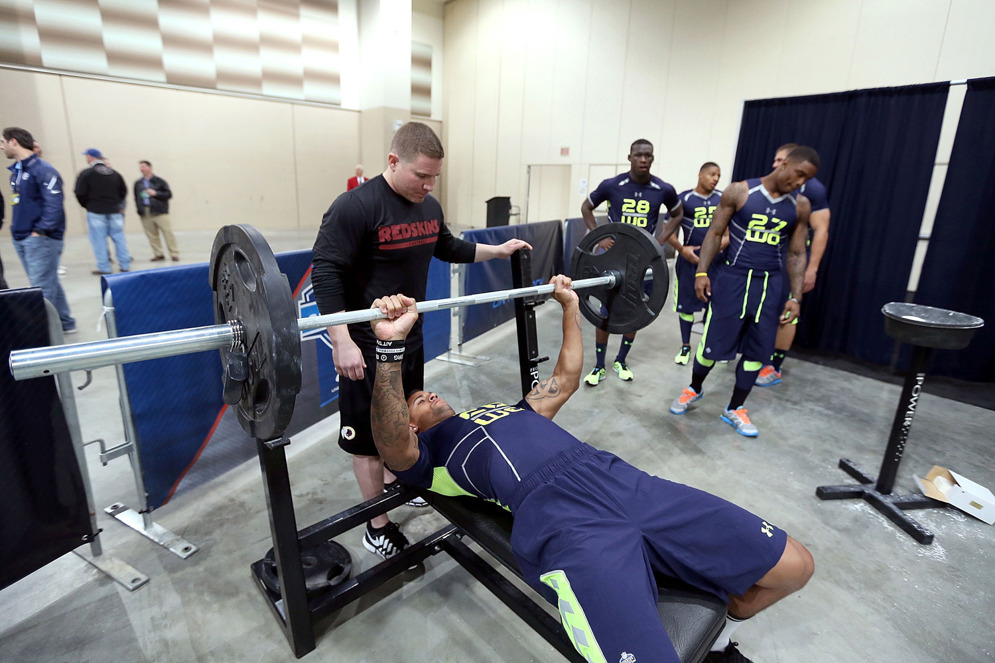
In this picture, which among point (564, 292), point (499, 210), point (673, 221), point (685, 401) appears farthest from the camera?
point (499, 210)

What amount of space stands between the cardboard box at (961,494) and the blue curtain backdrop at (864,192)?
235 centimetres

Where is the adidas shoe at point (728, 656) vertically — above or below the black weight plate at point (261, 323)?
below

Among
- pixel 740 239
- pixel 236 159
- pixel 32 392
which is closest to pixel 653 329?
pixel 740 239

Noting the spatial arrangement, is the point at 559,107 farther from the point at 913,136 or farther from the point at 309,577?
the point at 309,577

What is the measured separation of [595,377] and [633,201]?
4.55 feet

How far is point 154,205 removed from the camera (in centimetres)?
704

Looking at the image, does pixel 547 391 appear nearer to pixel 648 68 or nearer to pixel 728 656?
A: pixel 728 656

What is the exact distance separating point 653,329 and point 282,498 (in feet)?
15.5

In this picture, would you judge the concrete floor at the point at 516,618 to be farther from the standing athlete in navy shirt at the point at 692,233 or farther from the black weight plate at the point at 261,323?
the standing athlete in navy shirt at the point at 692,233

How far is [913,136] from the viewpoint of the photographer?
4180mm

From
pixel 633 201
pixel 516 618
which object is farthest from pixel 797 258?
pixel 516 618

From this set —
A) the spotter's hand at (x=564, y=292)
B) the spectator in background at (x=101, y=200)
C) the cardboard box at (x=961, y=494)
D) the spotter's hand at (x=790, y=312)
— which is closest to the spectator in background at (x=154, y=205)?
the spectator in background at (x=101, y=200)

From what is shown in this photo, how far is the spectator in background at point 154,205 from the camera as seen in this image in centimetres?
689

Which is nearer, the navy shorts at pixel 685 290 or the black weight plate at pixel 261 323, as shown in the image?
the black weight plate at pixel 261 323
